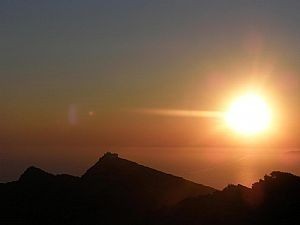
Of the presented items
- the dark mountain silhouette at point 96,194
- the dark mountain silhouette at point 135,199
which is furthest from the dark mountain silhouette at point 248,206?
the dark mountain silhouette at point 96,194

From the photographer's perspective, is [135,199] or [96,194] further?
[96,194]

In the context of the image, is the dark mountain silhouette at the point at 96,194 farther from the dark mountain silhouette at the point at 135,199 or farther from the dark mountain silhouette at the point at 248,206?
the dark mountain silhouette at the point at 248,206

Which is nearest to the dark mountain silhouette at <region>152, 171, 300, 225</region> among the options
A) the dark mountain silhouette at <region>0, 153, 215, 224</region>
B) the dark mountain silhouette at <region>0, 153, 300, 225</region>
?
the dark mountain silhouette at <region>0, 153, 300, 225</region>

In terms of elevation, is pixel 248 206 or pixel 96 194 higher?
pixel 96 194

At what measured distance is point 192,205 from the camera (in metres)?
66.1

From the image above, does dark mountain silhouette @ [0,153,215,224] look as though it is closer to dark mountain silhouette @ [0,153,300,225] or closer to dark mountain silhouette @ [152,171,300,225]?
dark mountain silhouette @ [0,153,300,225]

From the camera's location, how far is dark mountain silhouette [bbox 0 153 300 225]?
61438 millimetres

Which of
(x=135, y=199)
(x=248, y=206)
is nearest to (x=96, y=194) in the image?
(x=135, y=199)

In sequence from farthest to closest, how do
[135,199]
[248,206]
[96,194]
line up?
1. [96,194]
2. [135,199]
3. [248,206]

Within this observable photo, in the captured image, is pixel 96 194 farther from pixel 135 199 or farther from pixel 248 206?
pixel 248 206

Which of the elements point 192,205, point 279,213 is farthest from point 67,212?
point 279,213

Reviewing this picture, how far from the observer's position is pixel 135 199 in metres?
79.4

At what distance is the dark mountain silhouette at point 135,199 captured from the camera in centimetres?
6144

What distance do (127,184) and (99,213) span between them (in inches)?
422
